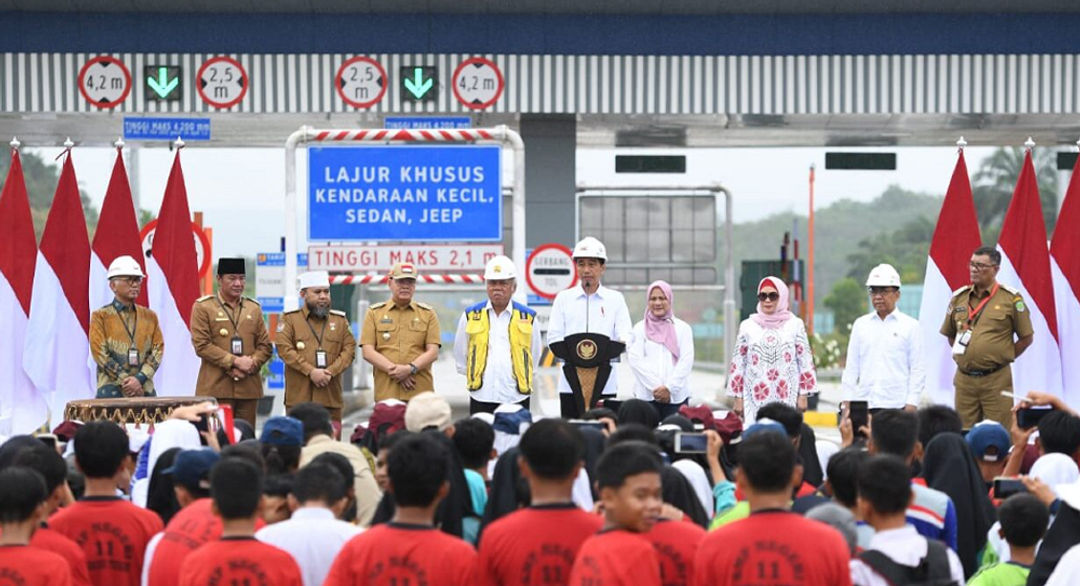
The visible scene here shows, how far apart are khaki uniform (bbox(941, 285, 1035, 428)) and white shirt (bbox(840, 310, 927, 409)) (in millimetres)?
516

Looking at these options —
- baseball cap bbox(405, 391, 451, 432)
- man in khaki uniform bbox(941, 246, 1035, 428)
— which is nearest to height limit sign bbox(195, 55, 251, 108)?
man in khaki uniform bbox(941, 246, 1035, 428)

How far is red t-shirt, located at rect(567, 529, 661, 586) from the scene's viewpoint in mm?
4539

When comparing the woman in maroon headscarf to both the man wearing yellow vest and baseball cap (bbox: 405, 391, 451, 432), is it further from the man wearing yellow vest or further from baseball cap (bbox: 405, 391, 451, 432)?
baseball cap (bbox: 405, 391, 451, 432)

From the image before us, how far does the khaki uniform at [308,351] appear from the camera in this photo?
11.6 metres

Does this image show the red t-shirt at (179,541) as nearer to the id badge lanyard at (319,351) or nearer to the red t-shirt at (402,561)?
the red t-shirt at (402,561)

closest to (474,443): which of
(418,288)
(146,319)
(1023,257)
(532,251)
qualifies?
(146,319)

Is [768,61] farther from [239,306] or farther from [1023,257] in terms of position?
[239,306]

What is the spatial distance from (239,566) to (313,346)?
6885mm

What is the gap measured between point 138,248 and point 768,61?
24.2 feet

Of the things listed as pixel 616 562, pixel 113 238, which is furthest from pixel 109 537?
pixel 113 238

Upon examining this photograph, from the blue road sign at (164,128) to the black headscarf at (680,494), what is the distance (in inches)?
439

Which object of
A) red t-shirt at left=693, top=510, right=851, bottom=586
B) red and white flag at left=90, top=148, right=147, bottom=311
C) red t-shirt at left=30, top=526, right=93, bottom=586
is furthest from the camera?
red and white flag at left=90, top=148, right=147, bottom=311

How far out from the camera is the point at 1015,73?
55.5ft

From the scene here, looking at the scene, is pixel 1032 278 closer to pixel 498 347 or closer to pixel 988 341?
pixel 988 341
